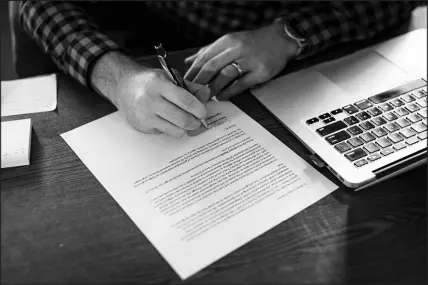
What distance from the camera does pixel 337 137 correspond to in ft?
2.53

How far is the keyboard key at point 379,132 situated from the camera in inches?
30.1

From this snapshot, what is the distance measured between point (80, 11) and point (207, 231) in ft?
2.16

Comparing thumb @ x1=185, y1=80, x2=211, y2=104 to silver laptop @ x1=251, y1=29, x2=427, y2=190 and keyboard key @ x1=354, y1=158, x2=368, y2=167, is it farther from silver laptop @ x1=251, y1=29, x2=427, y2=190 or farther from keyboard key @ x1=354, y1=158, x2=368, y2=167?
keyboard key @ x1=354, y1=158, x2=368, y2=167

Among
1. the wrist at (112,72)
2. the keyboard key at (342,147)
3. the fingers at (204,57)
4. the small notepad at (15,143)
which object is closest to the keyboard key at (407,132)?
the keyboard key at (342,147)

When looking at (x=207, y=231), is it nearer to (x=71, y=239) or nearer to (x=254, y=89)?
(x=71, y=239)

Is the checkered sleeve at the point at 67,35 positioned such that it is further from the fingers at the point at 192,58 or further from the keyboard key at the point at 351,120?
the keyboard key at the point at 351,120

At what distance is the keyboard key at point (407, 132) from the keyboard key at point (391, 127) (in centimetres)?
1

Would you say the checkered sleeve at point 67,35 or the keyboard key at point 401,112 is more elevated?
the keyboard key at point 401,112

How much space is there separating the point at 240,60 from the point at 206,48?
0.09 m

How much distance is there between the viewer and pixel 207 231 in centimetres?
65

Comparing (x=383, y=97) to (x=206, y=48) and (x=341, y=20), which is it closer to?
(x=341, y=20)

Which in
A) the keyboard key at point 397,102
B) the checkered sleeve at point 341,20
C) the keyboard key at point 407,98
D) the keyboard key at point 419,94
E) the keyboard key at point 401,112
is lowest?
the keyboard key at point 401,112

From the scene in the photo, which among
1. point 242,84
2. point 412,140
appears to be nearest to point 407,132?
point 412,140

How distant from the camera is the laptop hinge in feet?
2.32
